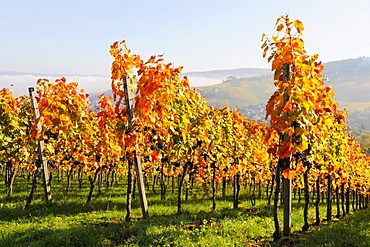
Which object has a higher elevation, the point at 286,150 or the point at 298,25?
the point at 298,25

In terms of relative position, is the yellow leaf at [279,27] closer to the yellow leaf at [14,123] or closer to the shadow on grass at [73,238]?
the shadow on grass at [73,238]

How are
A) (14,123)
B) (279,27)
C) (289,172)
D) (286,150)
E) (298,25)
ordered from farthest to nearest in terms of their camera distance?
(14,123) < (279,27) < (298,25) < (289,172) < (286,150)

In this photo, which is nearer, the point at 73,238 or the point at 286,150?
the point at 286,150

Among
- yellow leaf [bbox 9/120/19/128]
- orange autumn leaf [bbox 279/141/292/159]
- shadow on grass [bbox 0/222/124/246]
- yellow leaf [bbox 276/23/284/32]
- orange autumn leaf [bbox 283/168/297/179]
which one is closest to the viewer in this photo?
orange autumn leaf [bbox 279/141/292/159]

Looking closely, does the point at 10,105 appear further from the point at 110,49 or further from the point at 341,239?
the point at 341,239

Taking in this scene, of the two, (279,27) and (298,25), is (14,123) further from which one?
(298,25)

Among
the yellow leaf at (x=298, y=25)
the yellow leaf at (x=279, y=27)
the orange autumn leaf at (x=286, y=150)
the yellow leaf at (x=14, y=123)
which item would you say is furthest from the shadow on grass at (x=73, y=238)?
the yellow leaf at (x=298, y=25)

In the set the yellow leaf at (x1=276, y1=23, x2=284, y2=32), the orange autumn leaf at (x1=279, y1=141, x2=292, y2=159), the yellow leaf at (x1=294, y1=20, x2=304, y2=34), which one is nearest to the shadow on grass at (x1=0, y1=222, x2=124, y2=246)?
the orange autumn leaf at (x1=279, y1=141, x2=292, y2=159)

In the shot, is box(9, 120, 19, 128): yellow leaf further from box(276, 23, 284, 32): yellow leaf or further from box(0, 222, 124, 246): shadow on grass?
box(276, 23, 284, 32): yellow leaf

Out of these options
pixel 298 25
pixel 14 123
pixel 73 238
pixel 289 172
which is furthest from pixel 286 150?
pixel 14 123

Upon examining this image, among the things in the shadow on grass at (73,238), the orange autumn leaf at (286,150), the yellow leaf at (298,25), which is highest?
the yellow leaf at (298,25)

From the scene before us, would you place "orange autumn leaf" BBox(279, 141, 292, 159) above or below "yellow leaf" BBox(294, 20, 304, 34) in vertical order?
below

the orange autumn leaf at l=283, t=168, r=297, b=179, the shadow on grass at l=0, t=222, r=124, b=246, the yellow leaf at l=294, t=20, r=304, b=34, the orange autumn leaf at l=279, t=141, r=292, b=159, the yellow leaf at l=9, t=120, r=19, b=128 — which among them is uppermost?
the yellow leaf at l=294, t=20, r=304, b=34

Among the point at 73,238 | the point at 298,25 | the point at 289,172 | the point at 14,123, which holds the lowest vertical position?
the point at 73,238
